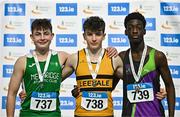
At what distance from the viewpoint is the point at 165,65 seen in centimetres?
310

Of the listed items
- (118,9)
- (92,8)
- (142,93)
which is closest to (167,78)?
(142,93)

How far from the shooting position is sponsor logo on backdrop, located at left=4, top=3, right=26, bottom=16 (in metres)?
3.57

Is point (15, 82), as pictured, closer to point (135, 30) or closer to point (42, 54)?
point (42, 54)

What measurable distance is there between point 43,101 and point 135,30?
1.01 m

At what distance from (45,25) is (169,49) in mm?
1270

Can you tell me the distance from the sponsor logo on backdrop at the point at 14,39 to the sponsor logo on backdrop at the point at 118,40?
0.88 m

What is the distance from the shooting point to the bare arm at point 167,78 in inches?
121

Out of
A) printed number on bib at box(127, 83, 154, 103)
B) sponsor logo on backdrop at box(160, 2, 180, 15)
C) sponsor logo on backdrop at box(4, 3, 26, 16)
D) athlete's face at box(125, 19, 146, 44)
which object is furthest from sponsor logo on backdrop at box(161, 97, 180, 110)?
sponsor logo on backdrop at box(4, 3, 26, 16)

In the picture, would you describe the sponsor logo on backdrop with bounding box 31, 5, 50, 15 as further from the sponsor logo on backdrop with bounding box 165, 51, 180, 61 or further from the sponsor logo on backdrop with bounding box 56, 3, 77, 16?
the sponsor logo on backdrop with bounding box 165, 51, 180, 61

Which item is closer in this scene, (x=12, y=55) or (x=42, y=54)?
(x=42, y=54)

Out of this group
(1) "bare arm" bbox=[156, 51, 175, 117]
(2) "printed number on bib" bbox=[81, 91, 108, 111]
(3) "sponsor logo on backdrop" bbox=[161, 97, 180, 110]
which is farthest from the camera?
(3) "sponsor logo on backdrop" bbox=[161, 97, 180, 110]

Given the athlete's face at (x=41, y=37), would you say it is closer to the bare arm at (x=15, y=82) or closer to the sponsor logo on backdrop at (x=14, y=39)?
the bare arm at (x=15, y=82)

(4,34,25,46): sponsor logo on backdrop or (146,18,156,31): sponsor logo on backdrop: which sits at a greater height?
(146,18,156,31): sponsor logo on backdrop

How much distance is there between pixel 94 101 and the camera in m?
2.98
